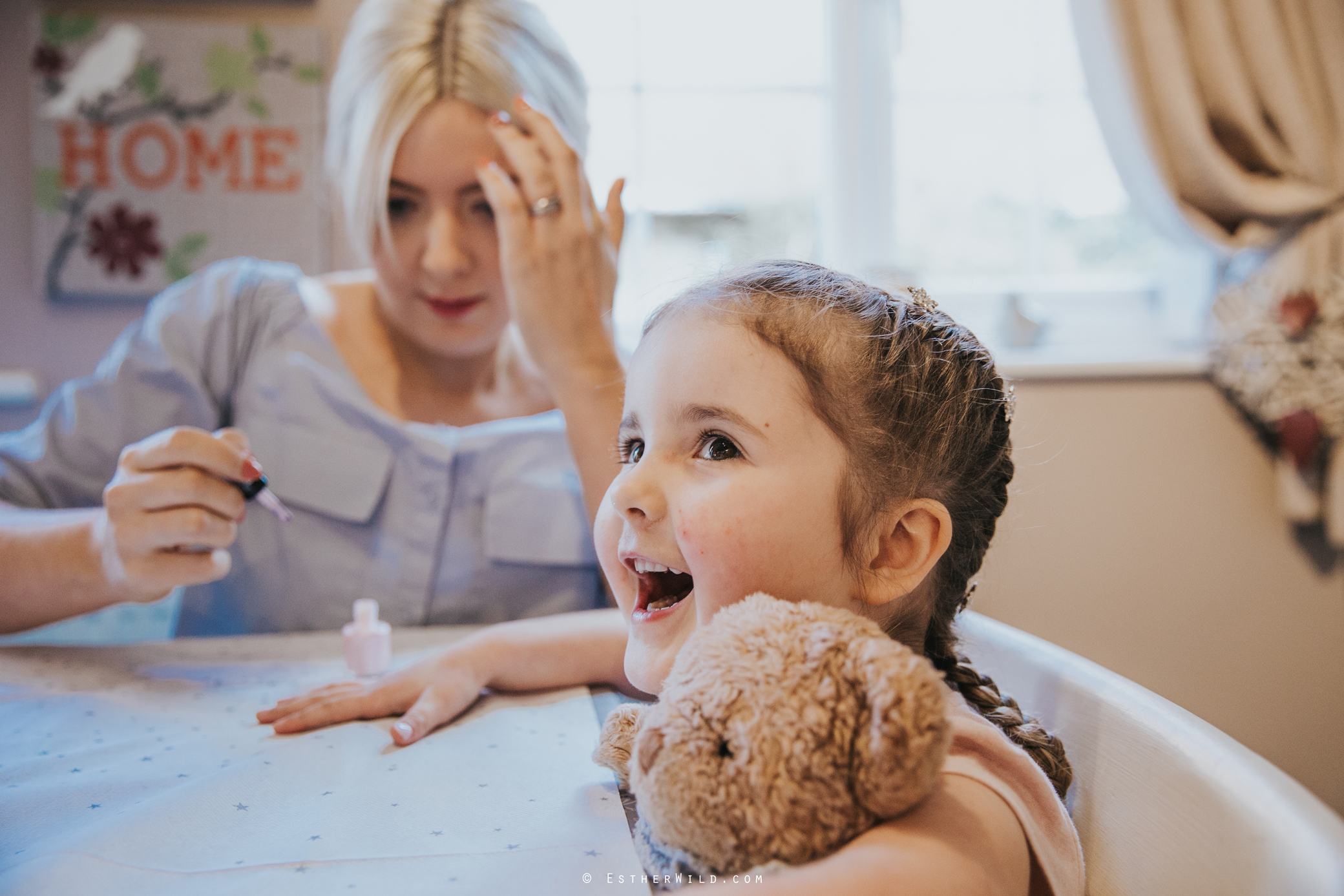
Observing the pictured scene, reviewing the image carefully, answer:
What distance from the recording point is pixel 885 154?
6.58 ft

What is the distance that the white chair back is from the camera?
1.27 ft

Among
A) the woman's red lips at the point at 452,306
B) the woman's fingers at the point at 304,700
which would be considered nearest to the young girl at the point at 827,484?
the woman's fingers at the point at 304,700

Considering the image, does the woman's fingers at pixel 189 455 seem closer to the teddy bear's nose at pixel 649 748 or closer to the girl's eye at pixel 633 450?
the girl's eye at pixel 633 450

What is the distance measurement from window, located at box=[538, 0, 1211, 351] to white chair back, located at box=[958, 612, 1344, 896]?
146 centimetres

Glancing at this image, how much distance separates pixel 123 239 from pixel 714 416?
63.8 inches

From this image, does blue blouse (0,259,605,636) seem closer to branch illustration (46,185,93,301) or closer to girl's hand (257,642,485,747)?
girl's hand (257,642,485,747)

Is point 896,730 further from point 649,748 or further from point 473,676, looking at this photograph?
point 473,676

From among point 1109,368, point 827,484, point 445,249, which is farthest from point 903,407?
point 1109,368

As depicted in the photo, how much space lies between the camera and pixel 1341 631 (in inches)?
67.2

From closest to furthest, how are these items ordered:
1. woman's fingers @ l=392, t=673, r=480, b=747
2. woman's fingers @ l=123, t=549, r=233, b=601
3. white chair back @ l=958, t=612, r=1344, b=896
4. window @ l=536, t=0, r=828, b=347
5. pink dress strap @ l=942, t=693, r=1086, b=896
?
white chair back @ l=958, t=612, r=1344, b=896, pink dress strap @ l=942, t=693, r=1086, b=896, woman's fingers @ l=392, t=673, r=480, b=747, woman's fingers @ l=123, t=549, r=233, b=601, window @ l=536, t=0, r=828, b=347

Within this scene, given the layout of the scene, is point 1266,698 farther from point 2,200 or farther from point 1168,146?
point 2,200

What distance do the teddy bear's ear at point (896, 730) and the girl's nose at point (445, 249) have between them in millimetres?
833

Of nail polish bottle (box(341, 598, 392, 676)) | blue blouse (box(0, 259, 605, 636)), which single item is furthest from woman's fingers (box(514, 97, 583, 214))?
nail polish bottle (box(341, 598, 392, 676))

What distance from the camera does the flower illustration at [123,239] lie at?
169cm
